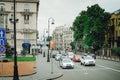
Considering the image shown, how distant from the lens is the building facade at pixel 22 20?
90.4 meters

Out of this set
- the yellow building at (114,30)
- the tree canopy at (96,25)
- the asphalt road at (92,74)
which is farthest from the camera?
the tree canopy at (96,25)

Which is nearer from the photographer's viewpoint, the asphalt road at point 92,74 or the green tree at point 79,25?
the asphalt road at point 92,74

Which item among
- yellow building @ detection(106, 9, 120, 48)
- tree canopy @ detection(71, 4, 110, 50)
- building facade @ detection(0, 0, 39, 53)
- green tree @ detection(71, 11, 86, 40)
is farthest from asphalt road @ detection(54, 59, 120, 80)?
green tree @ detection(71, 11, 86, 40)

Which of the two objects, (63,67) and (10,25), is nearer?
(63,67)

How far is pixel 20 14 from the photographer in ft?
300

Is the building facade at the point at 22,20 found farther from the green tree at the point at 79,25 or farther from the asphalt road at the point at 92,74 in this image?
the asphalt road at the point at 92,74

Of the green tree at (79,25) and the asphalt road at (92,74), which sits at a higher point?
the green tree at (79,25)

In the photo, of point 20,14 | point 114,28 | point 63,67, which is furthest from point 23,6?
point 63,67

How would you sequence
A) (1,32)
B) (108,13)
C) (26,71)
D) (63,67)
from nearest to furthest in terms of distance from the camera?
(1,32)
(26,71)
(63,67)
(108,13)

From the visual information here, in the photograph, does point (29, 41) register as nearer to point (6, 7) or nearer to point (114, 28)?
point (6, 7)

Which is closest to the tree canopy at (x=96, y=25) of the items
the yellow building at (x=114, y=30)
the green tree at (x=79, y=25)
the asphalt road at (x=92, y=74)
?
the yellow building at (x=114, y=30)

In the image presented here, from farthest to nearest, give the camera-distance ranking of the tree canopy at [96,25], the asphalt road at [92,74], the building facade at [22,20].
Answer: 1. the building facade at [22,20]
2. the tree canopy at [96,25]
3. the asphalt road at [92,74]

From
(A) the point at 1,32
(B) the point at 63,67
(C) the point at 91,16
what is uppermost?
(C) the point at 91,16

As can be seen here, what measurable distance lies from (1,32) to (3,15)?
69.8 meters
